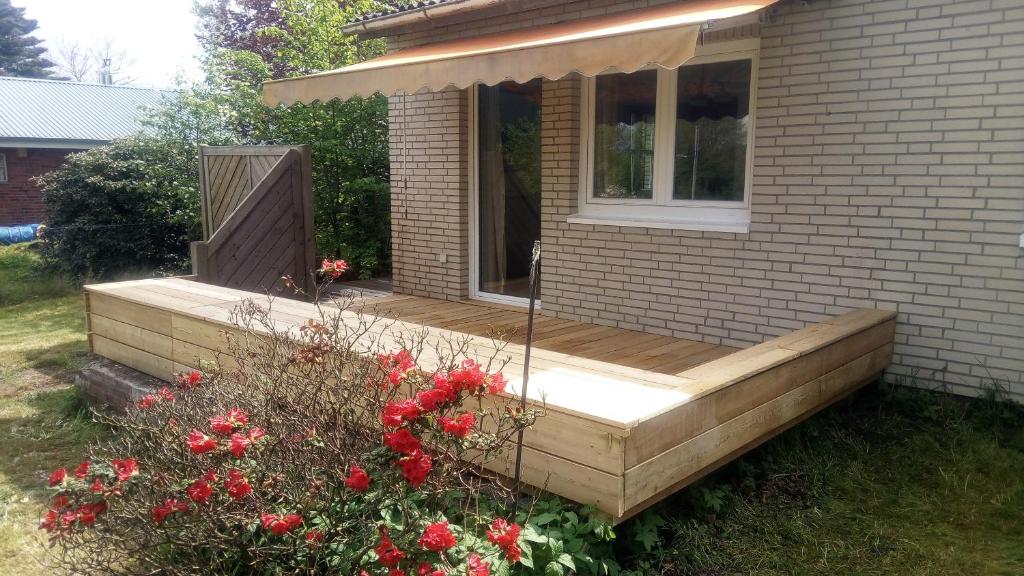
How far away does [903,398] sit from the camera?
612 cm

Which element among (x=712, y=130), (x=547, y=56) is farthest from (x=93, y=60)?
(x=547, y=56)

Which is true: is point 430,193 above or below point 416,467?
above

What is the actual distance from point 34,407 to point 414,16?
5.78m

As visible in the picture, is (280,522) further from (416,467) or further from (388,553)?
(416,467)

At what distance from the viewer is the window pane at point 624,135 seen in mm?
7934

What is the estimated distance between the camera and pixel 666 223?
25.3 ft

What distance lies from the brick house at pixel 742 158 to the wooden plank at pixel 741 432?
90 centimetres

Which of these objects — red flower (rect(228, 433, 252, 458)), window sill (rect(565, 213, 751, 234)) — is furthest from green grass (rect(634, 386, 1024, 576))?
red flower (rect(228, 433, 252, 458))

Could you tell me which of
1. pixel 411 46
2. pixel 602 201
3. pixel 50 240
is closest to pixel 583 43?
pixel 602 201

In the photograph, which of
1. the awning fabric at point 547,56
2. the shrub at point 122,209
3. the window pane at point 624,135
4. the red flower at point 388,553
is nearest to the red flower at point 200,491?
the red flower at point 388,553

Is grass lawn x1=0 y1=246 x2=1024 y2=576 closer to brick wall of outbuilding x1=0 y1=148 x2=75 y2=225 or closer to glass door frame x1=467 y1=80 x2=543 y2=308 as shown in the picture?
glass door frame x1=467 y1=80 x2=543 y2=308

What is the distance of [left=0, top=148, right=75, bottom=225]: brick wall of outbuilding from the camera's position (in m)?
26.9

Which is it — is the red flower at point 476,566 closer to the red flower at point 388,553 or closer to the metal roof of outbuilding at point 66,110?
the red flower at point 388,553

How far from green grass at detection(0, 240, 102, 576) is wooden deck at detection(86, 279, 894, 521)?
815 mm
